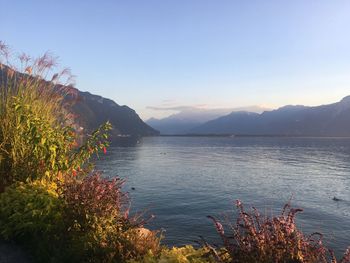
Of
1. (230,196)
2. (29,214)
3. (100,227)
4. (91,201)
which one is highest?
(91,201)

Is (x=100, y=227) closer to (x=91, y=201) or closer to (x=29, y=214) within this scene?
(x=91, y=201)

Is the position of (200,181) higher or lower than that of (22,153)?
lower

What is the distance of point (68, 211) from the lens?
23.8 ft

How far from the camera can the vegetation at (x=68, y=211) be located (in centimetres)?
519

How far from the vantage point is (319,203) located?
3741cm

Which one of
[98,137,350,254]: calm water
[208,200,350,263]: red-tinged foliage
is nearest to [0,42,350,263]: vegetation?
[208,200,350,263]: red-tinged foliage

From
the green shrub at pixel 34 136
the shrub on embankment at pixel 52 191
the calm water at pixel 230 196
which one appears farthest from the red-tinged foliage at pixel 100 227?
the calm water at pixel 230 196

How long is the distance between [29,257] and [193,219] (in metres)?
22.9

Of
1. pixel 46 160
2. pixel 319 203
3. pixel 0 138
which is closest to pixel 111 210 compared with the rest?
pixel 46 160

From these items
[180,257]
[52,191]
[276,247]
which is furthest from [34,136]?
[276,247]

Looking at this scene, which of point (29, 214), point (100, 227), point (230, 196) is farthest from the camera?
point (230, 196)

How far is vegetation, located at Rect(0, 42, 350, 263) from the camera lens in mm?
5191

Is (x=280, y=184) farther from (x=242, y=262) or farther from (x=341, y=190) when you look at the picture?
(x=242, y=262)

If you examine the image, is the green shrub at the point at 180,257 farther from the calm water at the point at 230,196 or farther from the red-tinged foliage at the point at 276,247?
the calm water at the point at 230,196
